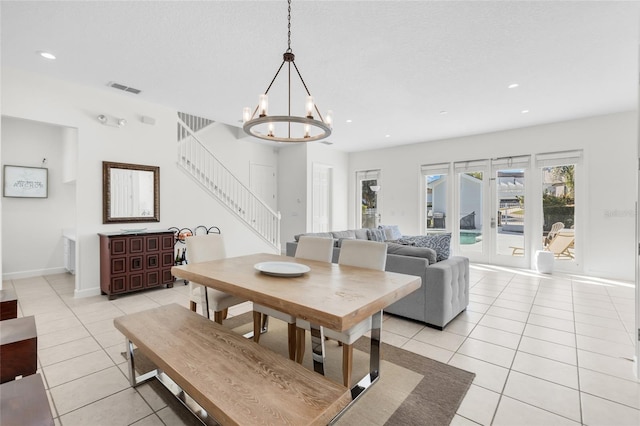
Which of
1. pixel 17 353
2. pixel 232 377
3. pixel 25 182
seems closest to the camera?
pixel 232 377

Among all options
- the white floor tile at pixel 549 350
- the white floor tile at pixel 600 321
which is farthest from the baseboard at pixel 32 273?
the white floor tile at pixel 600 321

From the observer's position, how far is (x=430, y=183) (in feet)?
23.8

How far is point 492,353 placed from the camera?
2.56m

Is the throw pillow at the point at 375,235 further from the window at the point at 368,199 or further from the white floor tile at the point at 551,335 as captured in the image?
the white floor tile at the point at 551,335

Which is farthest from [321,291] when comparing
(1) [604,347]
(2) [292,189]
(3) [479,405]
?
(2) [292,189]

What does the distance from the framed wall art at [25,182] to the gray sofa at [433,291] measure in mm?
6046

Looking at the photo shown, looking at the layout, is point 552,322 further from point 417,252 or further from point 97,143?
point 97,143

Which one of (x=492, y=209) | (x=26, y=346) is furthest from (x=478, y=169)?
(x=26, y=346)

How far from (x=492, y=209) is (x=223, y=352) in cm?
642

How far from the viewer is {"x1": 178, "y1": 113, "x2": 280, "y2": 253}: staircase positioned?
17.4 ft

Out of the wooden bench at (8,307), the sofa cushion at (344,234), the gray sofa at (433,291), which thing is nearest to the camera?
the wooden bench at (8,307)

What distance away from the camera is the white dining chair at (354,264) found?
1963mm

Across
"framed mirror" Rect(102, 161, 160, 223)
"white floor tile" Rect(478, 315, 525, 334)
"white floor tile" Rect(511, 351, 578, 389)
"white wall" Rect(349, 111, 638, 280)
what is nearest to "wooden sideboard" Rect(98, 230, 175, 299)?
"framed mirror" Rect(102, 161, 160, 223)

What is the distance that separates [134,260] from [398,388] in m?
3.80
